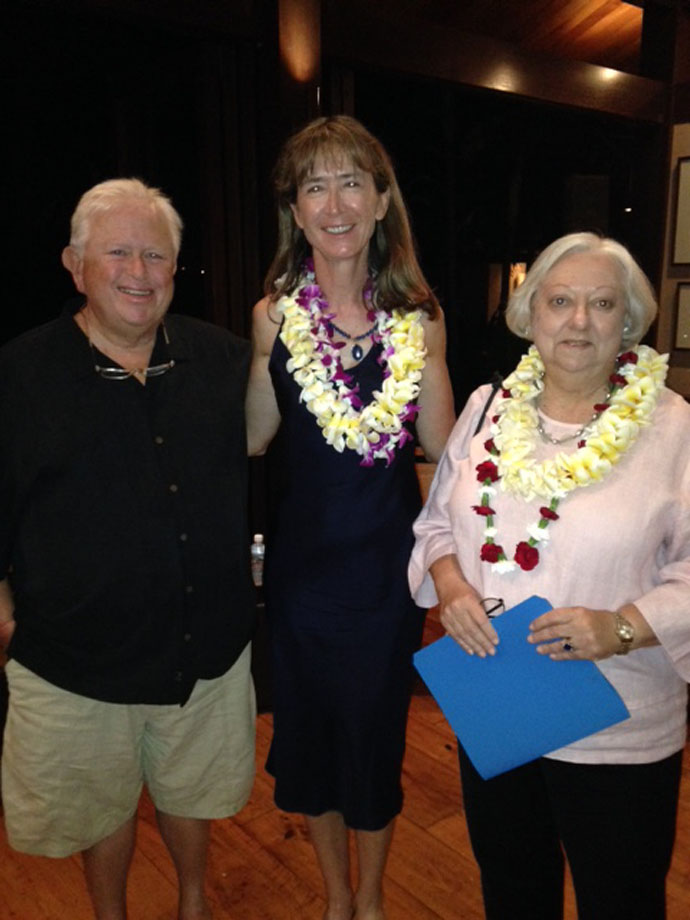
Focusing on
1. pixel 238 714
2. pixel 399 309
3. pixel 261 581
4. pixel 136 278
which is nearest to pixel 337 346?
pixel 399 309

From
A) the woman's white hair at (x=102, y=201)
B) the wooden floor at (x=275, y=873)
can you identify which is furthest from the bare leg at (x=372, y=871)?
the woman's white hair at (x=102, y=201)

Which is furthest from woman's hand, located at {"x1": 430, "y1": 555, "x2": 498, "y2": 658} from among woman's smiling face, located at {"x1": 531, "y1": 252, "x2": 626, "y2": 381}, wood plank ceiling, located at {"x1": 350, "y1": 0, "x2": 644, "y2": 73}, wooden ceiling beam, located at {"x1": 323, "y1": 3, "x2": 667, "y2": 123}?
wood plank ceiling, located at {"x1": 350, "y1": 0, "x2": 644, "y2": 73}

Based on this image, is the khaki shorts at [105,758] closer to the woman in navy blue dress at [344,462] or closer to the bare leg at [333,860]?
the woman in navy blue dress at [344,462]

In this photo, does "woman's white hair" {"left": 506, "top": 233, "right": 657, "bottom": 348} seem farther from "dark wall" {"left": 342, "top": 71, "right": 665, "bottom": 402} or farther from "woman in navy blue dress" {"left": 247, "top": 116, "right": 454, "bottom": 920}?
"dark wall" {"left": 342, "top": 71, "right": 665, "bottom": 402}

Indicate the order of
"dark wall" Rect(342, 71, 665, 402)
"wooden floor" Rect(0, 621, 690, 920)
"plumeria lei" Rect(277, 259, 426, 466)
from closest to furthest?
"plumeria lei" Rect(277, 259, 426, 466) → "wooden floor" Rect(0, 621, 690, 920) → "dark wall" Rect(342, 71, 665, 402)

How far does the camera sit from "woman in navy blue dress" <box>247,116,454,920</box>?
1.69m

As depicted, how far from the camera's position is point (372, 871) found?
Answer: 1.87 metres

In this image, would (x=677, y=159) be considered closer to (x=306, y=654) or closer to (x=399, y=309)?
(x=399, y=309)

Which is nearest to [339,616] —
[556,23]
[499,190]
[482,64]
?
[482,64]

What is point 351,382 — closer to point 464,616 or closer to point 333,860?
point 464,616

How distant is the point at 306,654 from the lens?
5.84 ft

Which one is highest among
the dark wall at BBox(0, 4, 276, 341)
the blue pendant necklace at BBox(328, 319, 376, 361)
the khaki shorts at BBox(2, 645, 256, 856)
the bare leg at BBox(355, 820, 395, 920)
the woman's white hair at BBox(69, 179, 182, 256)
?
the dark wall at BBox(0, 4, 276, 341)

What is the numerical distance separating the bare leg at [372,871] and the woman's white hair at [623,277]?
50.9 inches

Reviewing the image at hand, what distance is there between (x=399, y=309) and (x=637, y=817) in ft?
3.70
